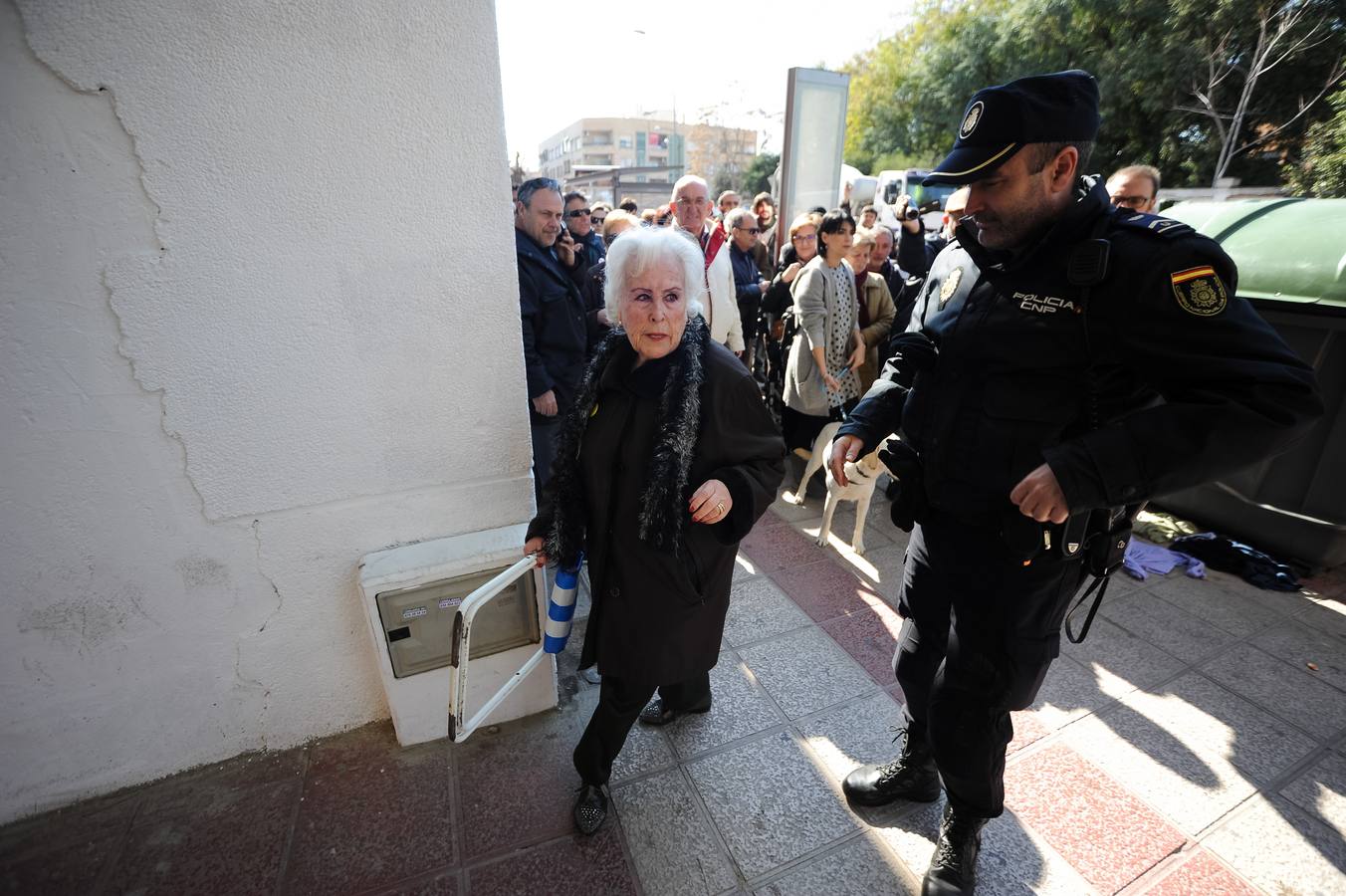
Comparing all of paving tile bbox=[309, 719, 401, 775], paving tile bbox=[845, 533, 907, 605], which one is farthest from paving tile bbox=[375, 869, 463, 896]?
paving tile bbox=[845, 533, 907, 605]

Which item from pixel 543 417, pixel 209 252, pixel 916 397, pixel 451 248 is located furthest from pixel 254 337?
pixel 916 397

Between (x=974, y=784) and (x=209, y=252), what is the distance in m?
2.66

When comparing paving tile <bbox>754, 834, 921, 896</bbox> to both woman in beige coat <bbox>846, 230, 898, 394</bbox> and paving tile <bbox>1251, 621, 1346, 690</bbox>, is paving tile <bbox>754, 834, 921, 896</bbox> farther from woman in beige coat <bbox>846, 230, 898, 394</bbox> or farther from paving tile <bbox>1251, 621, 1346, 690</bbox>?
woman in beige coat <bbox>846, 230, 898, 394</bbox>

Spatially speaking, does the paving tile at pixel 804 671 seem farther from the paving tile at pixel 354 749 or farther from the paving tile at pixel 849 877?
the paving tile at pixel 354 749

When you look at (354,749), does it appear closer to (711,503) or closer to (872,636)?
(711,503)

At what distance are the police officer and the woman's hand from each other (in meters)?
0.46

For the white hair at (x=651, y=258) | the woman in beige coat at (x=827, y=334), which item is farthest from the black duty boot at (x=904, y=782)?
the woman in beige coat at (x=827, y=334)

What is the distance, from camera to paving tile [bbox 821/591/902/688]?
112 inches

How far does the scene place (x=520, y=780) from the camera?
2252 millimetres

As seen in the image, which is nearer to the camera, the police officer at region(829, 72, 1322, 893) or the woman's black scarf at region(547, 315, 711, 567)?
the police officer at region(829, 72, 1322, 893)

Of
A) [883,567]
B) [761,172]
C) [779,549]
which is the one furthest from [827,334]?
[761,172]

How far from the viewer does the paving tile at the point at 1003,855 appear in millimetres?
1902

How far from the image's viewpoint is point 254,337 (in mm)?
1829

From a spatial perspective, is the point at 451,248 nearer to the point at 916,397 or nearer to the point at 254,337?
the point at 254,337
